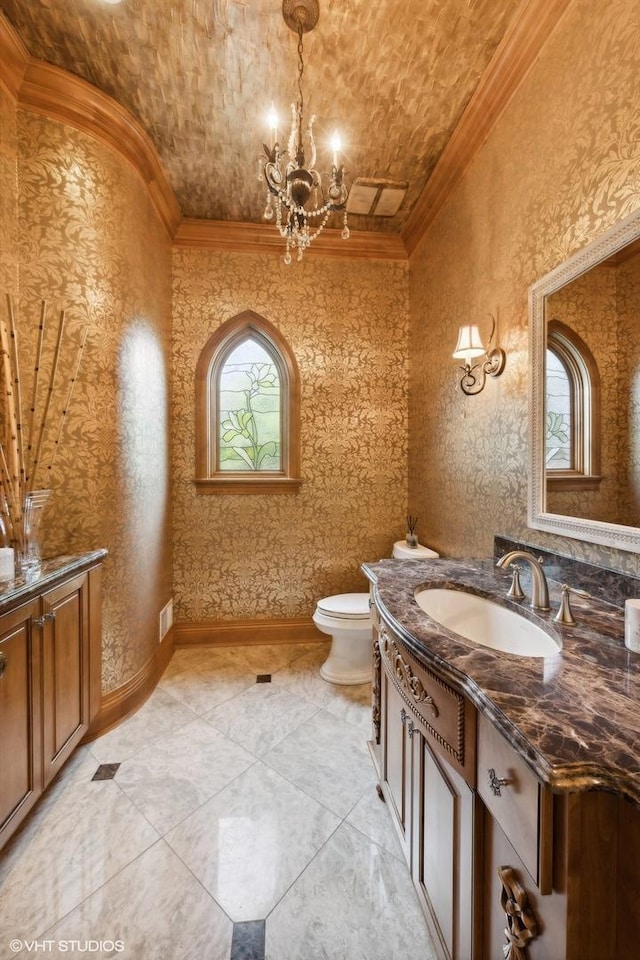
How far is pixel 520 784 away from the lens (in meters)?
0.65

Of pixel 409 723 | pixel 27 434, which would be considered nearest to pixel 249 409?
pixel 27 434

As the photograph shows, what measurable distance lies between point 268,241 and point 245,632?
2960mm

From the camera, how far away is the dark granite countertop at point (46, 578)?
1.24 metres

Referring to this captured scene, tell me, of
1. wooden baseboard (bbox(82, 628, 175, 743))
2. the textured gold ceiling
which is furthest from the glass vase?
the textured gold ceiling

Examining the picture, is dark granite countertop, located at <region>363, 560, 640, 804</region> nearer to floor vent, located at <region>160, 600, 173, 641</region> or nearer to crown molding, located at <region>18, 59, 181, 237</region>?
floor vent, located at <region>160, 600, 173, 641</region>

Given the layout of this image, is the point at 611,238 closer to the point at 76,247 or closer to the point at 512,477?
the point at 512,477

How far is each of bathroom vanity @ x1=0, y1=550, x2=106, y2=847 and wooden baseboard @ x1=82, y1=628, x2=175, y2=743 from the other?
14 centimetres

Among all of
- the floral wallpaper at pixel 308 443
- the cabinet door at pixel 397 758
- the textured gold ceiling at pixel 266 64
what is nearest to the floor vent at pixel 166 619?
the floral wallpaper at pixel 308 443

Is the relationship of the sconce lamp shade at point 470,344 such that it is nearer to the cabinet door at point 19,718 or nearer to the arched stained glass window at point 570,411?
the arched stained glass window at point 570,411

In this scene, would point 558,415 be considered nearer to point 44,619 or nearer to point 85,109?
point 44,619

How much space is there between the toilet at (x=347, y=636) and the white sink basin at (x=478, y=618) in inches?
35.5

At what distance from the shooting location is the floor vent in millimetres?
2574
